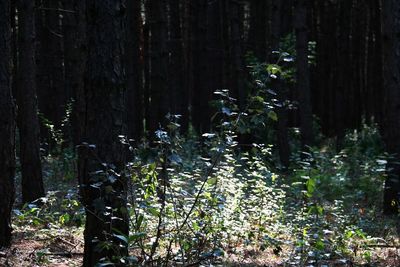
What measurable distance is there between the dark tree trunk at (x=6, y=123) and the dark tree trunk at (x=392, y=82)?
6306 mm

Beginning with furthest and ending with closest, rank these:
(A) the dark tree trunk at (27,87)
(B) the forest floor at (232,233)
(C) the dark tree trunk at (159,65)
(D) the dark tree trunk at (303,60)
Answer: (C) the dark tree trunk at (159,65)
(D) the dark tree trunk at (303,60)
(A) the dark tree trunk at (27,87)
(B) the forest floor at (232,233)

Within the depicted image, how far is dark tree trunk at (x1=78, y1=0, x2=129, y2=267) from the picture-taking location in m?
4.69

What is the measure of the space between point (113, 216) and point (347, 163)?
11992 millimetres

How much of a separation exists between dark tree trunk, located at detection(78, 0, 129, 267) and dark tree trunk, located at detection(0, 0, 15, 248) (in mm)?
1779

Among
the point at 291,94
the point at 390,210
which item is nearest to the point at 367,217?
the point at 390,210

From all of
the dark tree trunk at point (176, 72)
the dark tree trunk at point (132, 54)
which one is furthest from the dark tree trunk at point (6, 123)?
the dark tree trunk at point (176, 72)

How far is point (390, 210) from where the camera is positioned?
9859 mm

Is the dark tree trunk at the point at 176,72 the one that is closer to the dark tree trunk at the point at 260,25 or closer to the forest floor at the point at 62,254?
the dark tree trunk at the point at 260,25

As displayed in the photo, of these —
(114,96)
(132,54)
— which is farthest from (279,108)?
(114,96)

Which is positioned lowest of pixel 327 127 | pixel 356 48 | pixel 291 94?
pixel 327 127

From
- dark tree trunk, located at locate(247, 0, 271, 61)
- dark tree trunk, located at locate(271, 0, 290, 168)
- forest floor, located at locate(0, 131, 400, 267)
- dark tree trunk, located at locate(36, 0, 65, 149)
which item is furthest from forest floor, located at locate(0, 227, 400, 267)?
dark tree trunk, located at locate(247, 0, 271, 61)

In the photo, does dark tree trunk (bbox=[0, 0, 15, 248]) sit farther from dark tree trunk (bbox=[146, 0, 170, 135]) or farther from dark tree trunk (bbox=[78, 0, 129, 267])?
dark tree trunk (bbox=[146, 0, 170, 135])

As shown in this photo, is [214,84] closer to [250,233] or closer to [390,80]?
[390,80]

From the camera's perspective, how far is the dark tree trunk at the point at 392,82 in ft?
30.7
